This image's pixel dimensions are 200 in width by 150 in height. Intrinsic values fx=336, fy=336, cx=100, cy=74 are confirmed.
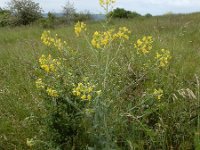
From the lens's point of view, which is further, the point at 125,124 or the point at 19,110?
the point at 19,110

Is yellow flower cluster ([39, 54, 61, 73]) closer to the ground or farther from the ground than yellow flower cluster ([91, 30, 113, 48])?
closer to the ground

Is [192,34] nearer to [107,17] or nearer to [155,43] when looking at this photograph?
[155,43]

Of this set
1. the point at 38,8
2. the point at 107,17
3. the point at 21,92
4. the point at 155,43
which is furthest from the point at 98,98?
the point at 38,8

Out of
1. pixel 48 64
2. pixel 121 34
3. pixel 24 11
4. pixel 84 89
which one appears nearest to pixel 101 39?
pixel 121 34

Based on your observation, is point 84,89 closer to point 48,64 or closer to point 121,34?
point 48,64

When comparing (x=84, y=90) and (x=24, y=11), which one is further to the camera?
(x=24, y=11)

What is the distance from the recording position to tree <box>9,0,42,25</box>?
54.6 ft

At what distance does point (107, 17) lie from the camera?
2281 millimetres

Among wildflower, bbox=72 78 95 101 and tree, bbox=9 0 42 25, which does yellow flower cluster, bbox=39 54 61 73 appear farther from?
tree, bbox=9 0 42 25

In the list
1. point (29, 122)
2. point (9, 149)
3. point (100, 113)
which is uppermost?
point (100, 113)

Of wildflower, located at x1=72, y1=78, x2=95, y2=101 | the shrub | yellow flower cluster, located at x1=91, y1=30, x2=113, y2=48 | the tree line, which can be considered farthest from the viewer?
the tree line

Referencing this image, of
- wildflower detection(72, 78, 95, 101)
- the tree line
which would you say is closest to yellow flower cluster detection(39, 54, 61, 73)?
wildflower detection(72, 78, 95, 101)

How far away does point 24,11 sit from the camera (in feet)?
54.9

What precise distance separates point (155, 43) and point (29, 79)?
2070 mm
